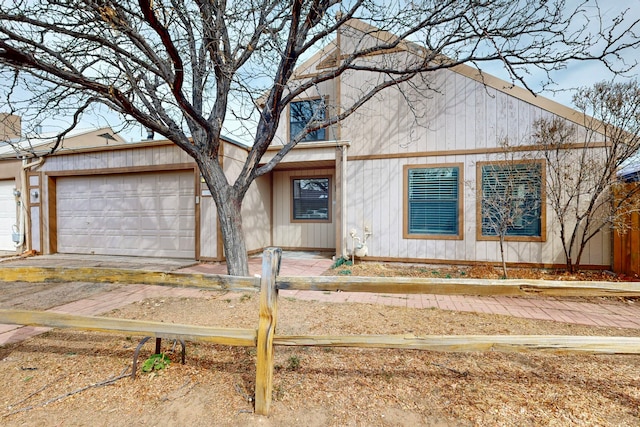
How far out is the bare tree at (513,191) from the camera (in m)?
5.82

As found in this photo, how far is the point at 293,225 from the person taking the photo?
8961 mm

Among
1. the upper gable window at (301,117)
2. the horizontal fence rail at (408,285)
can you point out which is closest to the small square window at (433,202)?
the upper gable window at (301,117)

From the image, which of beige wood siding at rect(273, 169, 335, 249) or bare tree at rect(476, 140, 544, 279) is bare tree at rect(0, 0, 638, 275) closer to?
bare tree at rect(476, 140, 544, 279)

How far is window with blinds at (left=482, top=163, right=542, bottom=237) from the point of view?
19.0ft

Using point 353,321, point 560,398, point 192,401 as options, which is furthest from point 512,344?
point 192,401

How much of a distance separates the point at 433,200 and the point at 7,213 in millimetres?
A: 12555

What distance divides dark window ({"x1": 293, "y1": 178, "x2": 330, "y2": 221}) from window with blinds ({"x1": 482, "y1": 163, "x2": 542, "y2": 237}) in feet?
13.8

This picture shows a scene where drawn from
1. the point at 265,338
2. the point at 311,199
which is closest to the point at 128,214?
the point at 311,199

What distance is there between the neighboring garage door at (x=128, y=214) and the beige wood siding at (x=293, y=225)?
2590mm

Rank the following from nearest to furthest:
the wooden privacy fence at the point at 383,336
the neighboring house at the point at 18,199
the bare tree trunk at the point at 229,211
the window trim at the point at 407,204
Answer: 1. the wooden privacy fence at the point at 383,336
2. the bare tree trunk at the point at 229,211
3. the window trim at the point at 407,204
4. the neighboring house at the point at 18,199

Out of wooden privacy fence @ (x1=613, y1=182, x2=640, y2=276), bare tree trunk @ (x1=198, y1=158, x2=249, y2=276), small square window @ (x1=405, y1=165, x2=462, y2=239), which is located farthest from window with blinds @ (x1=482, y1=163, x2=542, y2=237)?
bare tree trunk @ (x1=198, y1=158, x2=249, y2=276)

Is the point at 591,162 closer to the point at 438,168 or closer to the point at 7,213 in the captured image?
the point at 438,168

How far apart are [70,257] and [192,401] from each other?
8398mm

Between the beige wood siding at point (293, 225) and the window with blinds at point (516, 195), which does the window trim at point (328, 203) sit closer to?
the beige wood siding at point (293, 225)
